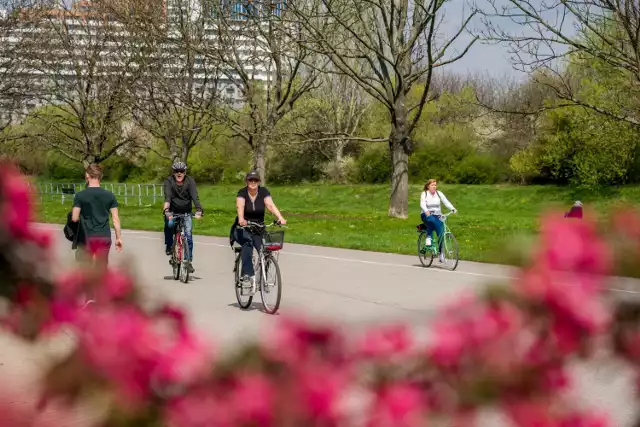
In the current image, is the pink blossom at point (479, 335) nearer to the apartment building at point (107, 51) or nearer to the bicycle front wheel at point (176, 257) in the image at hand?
the bicycle front wheel at point (176, 257)

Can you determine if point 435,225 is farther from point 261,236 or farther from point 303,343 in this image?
point 303,343

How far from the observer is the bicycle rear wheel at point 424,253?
14.7 m

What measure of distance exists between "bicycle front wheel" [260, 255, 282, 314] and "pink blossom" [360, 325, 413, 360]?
8.15m

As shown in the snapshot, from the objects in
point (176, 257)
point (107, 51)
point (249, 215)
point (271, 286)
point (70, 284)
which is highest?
point (107, 51)

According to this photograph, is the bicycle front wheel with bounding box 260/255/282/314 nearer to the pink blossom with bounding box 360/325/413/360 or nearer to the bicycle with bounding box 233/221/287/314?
the bicycle with bounding box 233/221/287/314

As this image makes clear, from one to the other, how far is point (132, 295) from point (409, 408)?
559mm

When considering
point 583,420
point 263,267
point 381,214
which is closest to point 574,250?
point 583,420

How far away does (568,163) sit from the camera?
140 ft

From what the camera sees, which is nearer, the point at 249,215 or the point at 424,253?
the point at 249,215

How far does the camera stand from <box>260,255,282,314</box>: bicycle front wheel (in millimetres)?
9508

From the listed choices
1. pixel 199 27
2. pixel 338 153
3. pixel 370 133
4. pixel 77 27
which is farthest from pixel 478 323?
pixel 370 133

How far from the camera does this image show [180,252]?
1294 centimetres

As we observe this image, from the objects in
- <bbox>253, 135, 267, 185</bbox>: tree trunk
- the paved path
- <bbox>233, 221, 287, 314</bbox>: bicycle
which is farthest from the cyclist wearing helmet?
<bbox>253, 135, 267, 185</bbox>: tree trunk

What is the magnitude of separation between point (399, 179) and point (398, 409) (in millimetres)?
27036
